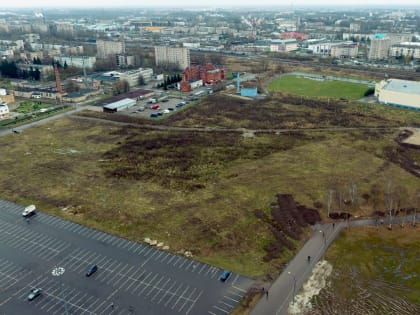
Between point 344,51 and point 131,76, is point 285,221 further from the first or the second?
point 344,51

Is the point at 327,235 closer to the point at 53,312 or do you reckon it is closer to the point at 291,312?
the point at 291,312

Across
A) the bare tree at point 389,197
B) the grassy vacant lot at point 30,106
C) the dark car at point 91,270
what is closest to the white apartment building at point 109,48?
the grassy vacant lot at point 30,106

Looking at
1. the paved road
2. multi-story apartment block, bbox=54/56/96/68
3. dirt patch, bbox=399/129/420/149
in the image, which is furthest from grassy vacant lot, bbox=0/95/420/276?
multi-story apartment block, bbox=54/56/96/68

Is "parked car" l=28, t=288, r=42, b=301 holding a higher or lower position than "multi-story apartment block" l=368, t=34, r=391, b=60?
lower

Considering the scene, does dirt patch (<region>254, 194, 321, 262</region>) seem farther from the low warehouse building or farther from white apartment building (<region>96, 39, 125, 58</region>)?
white apartment building (<region>96, 39, 125, 58</region>)

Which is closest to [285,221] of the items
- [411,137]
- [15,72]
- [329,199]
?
[329,199]

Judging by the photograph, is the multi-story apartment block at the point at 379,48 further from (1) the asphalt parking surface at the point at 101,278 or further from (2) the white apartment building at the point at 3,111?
(1) the asphalt parking surface at the point at 101,278
